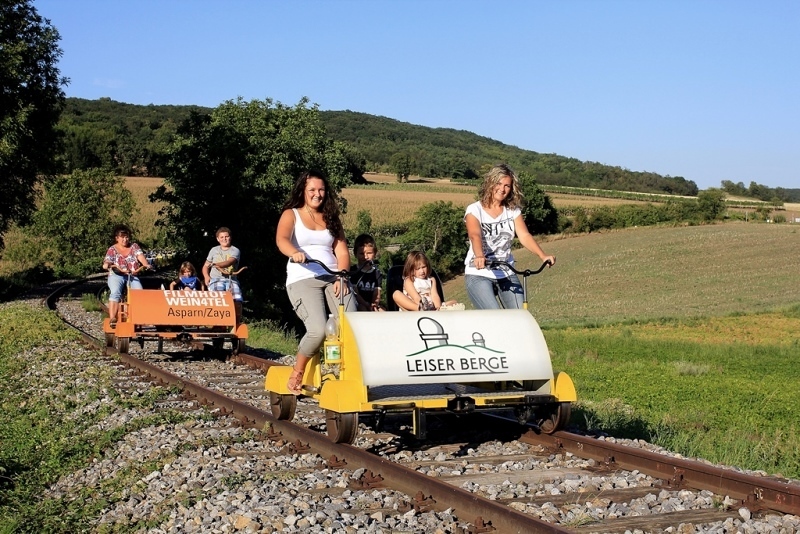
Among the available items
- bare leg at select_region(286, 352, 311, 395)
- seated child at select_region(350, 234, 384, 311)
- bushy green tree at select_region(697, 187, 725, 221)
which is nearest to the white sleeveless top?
bare leg at select_region(286, 352, 311, 395)

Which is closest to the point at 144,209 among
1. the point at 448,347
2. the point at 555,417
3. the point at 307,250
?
the point at 307,250

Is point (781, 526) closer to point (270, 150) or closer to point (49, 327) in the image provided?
point (49, 327)

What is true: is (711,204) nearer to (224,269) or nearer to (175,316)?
(224,269)

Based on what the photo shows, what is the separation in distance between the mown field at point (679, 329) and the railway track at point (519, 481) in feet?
6.26

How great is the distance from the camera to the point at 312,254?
8.06 m

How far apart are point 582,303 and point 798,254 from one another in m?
22.2

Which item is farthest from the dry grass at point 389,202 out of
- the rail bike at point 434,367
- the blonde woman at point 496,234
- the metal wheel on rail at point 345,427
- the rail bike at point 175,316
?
the metal wheel on rail at point 345,427

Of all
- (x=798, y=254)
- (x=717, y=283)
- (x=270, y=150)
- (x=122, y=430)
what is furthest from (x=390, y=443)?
(x=798, y=254)

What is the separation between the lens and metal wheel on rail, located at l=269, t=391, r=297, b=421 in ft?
28.0

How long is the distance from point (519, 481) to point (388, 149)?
159 m

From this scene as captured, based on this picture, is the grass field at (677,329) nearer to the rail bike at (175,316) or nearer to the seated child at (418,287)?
the seated child at (418,287)

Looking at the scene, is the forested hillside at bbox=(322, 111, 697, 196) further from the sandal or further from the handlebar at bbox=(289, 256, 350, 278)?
the handlebar at bbox=(289, 256, 350, 278)

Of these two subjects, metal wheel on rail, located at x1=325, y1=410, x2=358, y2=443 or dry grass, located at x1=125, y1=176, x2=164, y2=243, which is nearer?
metal wheel on rail, located at x1=325, y1=410, x2=358, y2=443

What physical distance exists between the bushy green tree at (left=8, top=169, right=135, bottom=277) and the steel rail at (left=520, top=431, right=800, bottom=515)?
61.6 m
